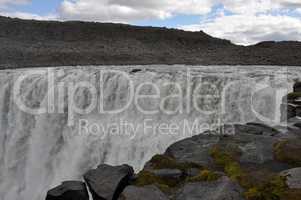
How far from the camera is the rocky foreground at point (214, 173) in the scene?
7.11m

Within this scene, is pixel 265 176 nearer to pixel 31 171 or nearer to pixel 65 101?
pixel 31 171

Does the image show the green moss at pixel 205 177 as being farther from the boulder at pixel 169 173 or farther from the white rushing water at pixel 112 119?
the white rushing water at pixel 112 119

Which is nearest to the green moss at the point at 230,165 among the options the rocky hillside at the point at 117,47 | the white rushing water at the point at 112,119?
the white rushing water at the point at 112,119

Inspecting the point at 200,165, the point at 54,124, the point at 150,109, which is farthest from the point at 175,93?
the point at 200,165

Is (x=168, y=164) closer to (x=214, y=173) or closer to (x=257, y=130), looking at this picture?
(x=214, y=173)

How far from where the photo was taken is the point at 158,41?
5678 centimetres

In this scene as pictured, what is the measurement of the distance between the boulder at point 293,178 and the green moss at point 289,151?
0.86 metres

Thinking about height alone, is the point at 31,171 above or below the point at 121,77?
below

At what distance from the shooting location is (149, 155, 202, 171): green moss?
28.3ft

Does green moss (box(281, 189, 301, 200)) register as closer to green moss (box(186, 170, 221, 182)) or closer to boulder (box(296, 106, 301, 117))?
green moss (box(186, 170, 221, 182))

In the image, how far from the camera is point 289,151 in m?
8.88

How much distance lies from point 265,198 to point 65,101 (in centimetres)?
1561

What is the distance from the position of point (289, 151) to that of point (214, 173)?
1944 mm

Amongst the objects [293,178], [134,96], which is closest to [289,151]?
[293,178]
